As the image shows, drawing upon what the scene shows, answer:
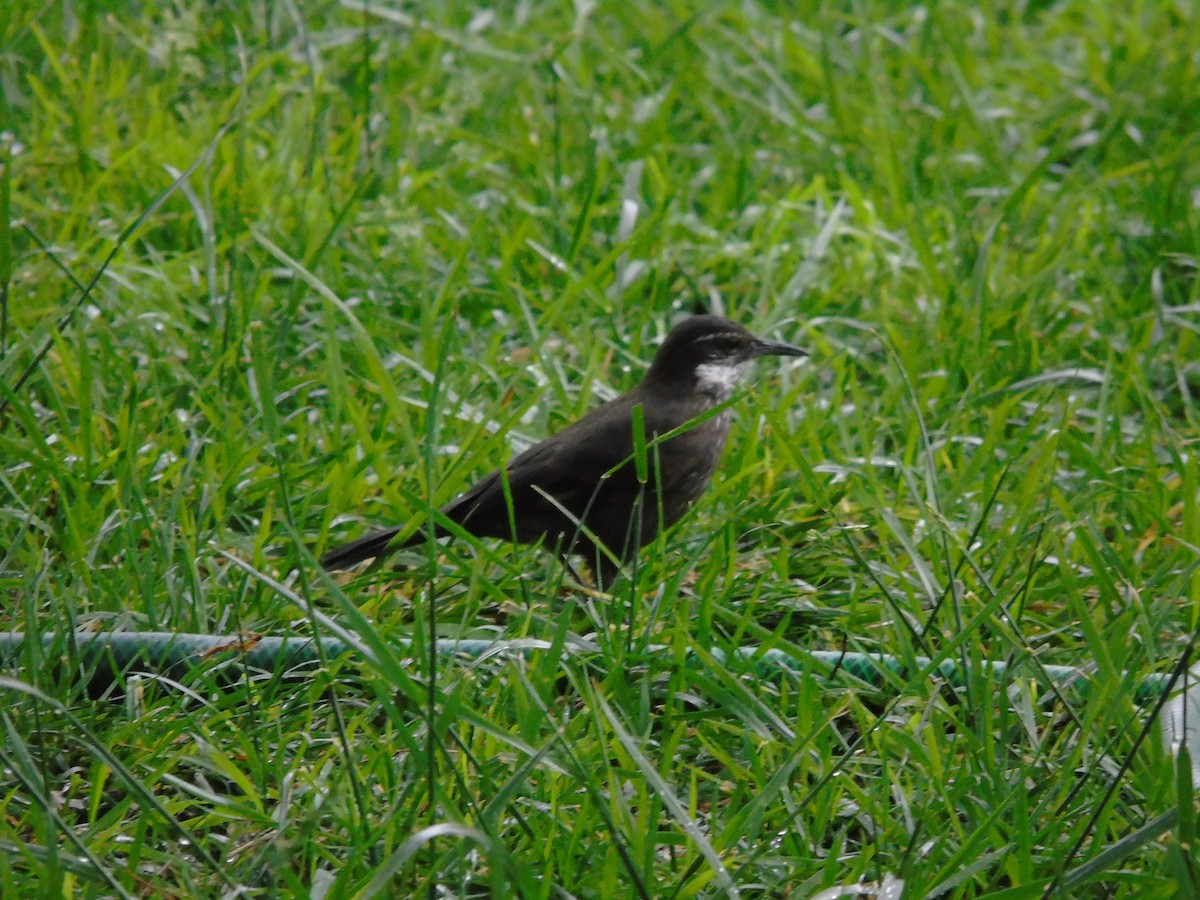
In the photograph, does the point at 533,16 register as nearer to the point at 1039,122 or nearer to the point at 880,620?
the point at 1039,122

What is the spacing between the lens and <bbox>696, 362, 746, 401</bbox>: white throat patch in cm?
446

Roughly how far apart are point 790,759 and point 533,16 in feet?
16.5

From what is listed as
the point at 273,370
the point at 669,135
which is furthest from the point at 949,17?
the point at 273,370

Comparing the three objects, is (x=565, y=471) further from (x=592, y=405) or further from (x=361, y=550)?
(x=592, y=405)

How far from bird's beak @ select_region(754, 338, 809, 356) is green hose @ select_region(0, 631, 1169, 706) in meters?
1.26

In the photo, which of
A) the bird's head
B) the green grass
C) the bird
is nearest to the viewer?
the green grass

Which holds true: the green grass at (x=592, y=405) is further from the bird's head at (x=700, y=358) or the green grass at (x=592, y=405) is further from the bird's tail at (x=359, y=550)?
the bird's head at (x=700, y=358)

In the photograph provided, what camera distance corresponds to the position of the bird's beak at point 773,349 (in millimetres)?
4637

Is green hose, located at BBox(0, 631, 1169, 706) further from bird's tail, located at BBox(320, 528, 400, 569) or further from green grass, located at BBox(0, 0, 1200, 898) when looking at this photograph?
bird's tail, located at BBox(320, 528, 400, 569)

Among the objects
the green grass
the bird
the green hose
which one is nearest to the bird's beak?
the green grass

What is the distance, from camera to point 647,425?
430 centimetres

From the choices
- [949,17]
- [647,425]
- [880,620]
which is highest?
[949,17]

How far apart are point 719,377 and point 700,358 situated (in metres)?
0.08

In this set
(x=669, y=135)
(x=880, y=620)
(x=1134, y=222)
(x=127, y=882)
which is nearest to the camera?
(x=127, y=882)
